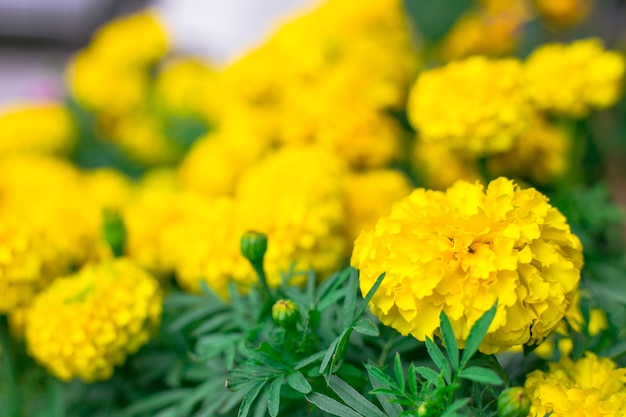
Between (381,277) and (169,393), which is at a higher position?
(381,277)

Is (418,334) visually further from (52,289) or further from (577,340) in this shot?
(52,289)

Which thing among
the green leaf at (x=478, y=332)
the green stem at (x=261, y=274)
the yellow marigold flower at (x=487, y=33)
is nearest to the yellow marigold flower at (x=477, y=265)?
the green leaf at (x=478, y=332)

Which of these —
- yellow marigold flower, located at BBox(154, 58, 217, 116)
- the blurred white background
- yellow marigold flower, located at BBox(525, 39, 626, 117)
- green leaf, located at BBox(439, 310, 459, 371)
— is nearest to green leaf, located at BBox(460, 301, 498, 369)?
green leaf, located at BBox(439, 310, 459, 371)

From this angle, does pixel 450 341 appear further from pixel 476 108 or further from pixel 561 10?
pixel 561 10

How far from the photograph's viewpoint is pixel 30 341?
0.54m

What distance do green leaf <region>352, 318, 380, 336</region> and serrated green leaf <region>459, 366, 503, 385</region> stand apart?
0.06 meters

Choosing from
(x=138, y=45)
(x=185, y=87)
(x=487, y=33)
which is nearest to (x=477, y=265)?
(x=487, y=33)

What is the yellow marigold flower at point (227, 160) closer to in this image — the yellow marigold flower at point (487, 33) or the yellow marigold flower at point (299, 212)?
the yellow marigold flower at point (299, 212)

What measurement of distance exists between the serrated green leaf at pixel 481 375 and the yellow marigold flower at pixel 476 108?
0.95 ft

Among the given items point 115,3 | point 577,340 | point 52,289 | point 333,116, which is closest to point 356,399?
point 577,340

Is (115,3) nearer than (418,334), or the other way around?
(418,334)

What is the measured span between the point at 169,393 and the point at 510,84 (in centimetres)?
38

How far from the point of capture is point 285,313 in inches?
16.6

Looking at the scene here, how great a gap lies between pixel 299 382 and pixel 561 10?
0.73 metres
